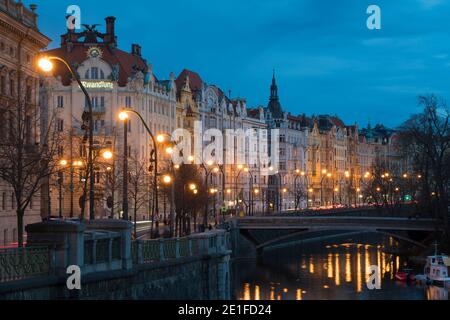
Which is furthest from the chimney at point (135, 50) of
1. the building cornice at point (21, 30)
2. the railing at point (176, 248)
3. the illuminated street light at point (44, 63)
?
the illuminated street light at point (44, 63)

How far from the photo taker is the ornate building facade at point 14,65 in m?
60.5

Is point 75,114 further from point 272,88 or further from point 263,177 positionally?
point 272,88

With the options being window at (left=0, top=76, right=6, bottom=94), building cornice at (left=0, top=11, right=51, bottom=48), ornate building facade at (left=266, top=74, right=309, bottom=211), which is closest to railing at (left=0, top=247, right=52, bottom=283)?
building cornice at (left=0, top=11, right=51, bottom=48)

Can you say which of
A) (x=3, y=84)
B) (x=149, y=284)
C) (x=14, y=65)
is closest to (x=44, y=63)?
(x=149, y=284)

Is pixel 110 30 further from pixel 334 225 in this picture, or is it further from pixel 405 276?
pixel 405 276

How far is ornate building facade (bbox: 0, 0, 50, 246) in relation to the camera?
60500 millimetres

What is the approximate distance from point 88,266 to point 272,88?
15796 centimetres

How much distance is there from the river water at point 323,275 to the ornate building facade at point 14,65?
16.2 meters

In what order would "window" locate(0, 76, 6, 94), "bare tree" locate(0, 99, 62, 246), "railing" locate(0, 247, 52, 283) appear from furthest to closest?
"window" locate(0, 76, 6, 94) → "bare tree" locate(0, 99, 62, 246) → "railing" locate(0, 247, 52, 283)

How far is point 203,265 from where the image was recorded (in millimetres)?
43375

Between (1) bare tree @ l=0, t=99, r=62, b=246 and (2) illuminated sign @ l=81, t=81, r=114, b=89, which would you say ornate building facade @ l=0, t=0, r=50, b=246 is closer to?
(1) bare tree @ l=0, t=99, r=62, b=246

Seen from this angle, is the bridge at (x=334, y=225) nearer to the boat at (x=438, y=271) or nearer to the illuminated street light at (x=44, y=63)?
the boat at (x=438, y=271)

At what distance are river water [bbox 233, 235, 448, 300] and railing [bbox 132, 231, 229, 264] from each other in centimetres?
2089

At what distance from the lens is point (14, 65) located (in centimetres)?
6281
